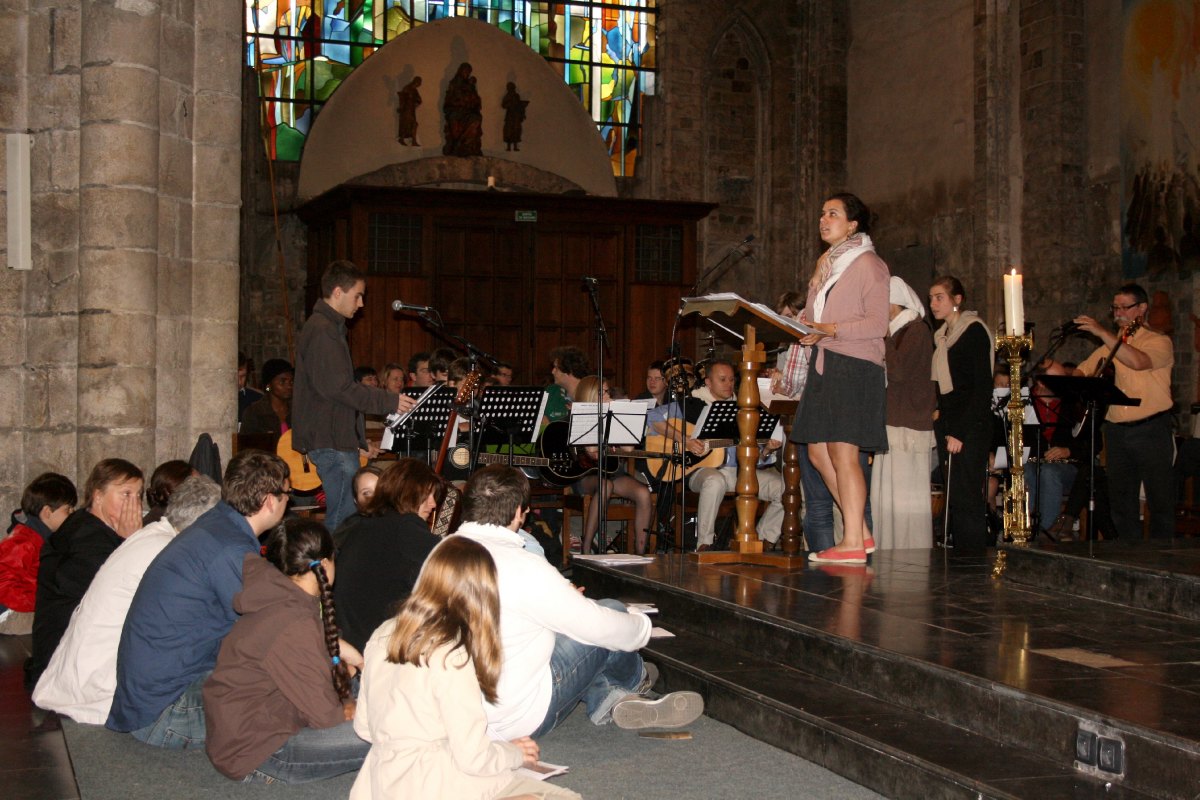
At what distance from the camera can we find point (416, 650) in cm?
295

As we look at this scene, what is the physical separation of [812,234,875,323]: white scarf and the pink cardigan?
0.02m

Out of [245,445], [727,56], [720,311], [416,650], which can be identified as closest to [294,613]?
[416,650]

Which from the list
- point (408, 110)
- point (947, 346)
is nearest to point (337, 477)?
point (947, 346)

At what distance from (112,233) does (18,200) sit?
0.58 meters

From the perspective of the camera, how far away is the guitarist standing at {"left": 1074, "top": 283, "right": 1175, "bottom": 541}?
7.32m

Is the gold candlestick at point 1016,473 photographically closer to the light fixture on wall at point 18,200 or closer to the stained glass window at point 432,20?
the light fixture on wall at point 18,200

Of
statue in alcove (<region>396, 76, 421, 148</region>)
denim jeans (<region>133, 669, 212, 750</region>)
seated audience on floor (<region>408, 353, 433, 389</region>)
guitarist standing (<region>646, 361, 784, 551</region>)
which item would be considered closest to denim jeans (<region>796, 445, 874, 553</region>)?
guitarist standing (<region>646, 361, 784, 551</region>)

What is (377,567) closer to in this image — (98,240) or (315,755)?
(315,755)

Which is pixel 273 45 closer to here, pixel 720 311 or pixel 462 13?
pixel 462 13

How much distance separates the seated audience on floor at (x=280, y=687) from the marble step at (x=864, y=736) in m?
1.38

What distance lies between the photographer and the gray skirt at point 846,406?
224 inches

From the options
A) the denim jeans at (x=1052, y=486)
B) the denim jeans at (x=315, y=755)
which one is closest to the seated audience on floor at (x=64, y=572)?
the denim jeans at (x=315, y=755)

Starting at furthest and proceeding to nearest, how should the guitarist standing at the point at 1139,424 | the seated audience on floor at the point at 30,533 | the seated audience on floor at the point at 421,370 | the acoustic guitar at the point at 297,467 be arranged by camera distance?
the seated audience on floor at the point at 421,370, the acoustic guitar at the point at 297,467, the guitarist standing at the point at 1139,424, the seated audience on floor at the point at 30,533

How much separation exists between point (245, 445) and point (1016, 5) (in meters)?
10.6
